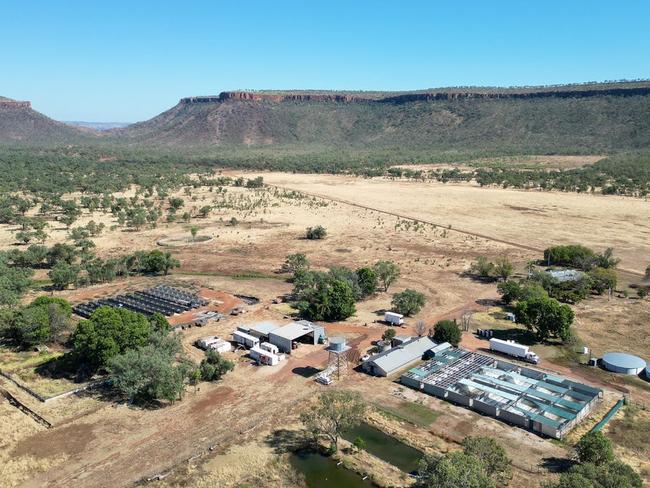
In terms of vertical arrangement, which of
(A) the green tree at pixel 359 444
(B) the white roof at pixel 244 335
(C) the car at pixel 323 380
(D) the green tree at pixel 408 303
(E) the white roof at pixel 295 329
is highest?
(D) the green tree at pixel 408 303

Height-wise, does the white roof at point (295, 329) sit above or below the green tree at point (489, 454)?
below

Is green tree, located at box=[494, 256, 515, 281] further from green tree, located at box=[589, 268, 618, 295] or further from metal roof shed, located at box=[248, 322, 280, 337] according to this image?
metal roof shed, located at box=[248, 322, 280, 337]

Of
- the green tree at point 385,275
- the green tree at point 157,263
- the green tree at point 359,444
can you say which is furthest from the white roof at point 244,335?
the green tree at point 157,263

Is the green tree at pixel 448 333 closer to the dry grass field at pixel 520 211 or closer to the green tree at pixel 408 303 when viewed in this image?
the green tree at pixel 408 303

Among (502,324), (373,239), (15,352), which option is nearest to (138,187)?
(373,239)

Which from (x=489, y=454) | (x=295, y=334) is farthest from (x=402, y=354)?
(x=489, y=454)

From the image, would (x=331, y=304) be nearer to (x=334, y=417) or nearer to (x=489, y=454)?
(x=334, y=417)

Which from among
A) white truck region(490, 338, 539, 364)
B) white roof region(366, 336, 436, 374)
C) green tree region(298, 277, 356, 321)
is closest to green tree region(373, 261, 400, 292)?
green tree region(298, 277, 356, 321)
